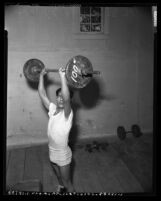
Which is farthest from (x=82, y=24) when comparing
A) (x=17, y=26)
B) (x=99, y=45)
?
(x=17, y=26)

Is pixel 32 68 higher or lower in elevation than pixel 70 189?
higher

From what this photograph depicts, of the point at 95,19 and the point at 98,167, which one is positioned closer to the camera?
the point at 98,167

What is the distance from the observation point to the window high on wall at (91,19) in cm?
364

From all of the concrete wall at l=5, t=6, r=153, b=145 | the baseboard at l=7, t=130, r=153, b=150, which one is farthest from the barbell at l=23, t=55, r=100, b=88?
the baseboard at l=7, t=130, r=153, b=150

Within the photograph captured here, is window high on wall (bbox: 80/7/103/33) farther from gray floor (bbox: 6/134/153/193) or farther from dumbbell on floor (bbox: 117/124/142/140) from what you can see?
gray floor (bbox: 6/134/153/193)

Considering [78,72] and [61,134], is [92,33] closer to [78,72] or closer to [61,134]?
[78,72]

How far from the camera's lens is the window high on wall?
3639 mm

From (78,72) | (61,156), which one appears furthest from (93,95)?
(61,156)

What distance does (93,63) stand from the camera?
3957 millimetres

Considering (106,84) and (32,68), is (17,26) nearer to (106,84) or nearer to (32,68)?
(32,68)

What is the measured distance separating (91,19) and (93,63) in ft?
2.26

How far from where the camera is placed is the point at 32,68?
9.74 ft

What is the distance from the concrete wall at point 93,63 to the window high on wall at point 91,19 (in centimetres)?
12

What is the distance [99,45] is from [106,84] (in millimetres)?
660
